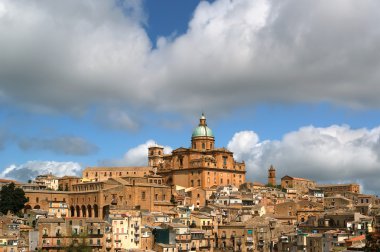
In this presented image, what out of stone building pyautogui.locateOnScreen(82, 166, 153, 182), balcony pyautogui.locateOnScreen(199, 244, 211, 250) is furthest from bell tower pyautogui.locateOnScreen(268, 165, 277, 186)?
balcony pyautogui.locateOnScreen(199, 244, 211, 250)

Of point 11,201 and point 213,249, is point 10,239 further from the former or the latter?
point 213,249

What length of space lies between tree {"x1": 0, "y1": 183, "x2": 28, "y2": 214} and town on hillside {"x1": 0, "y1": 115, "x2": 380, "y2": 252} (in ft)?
1.08

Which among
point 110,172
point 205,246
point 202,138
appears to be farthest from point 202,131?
point 205,246

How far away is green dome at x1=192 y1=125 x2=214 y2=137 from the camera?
122438 millimetres

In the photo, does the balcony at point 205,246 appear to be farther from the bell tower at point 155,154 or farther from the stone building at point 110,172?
the bell tower at point 155,154

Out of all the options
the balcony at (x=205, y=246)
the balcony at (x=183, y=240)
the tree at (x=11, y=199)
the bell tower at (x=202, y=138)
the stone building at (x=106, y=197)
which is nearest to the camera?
the balcony at (x=183, y=240)

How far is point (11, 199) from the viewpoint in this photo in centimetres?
8675

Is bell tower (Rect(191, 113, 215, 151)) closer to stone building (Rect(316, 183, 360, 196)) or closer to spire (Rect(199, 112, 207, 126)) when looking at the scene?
spire (Rect(199, 112, 207, 126))

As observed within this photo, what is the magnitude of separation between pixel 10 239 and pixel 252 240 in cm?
2892

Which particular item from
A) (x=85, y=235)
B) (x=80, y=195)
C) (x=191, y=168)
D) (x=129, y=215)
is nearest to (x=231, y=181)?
(x=191, y=168)

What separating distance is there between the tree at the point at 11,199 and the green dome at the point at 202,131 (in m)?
41.7

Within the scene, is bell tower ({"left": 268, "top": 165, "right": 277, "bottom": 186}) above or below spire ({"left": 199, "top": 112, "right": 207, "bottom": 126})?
below

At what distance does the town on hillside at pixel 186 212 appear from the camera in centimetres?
7138

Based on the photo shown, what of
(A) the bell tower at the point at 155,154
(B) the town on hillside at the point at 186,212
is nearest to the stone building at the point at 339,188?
(B) the town on hillside at the point at 186,212
